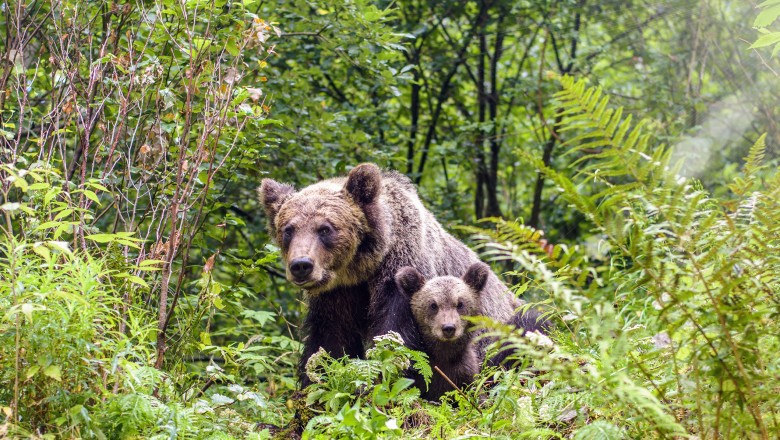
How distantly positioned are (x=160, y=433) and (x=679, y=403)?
2.39 m

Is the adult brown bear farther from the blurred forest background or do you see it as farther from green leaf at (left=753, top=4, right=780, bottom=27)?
green leaf at (left=753, top=4, right=780, bottom=27)

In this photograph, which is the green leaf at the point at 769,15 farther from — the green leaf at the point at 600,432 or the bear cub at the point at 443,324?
the bear cub at the point at 443,324

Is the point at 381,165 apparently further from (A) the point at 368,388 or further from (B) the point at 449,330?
(A) the point at 368,388

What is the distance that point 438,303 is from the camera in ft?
19.9

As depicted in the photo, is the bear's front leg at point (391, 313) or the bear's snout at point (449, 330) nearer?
the bear's snout at point (449, 330)

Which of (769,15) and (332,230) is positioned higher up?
(769,15)

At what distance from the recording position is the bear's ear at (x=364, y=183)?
6.30 meters

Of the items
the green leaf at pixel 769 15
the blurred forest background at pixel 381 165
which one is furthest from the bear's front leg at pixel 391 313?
the green leaf at pixel 769 15

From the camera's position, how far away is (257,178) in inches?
333

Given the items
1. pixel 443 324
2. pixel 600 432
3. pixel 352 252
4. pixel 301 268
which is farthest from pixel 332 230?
pixel 600 432

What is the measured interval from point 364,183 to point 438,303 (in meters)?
1.07

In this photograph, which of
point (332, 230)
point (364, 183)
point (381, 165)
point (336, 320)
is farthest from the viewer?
point (381, 165)

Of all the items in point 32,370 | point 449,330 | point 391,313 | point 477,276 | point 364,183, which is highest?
point 364,183

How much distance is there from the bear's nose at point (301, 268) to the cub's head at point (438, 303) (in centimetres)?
65
